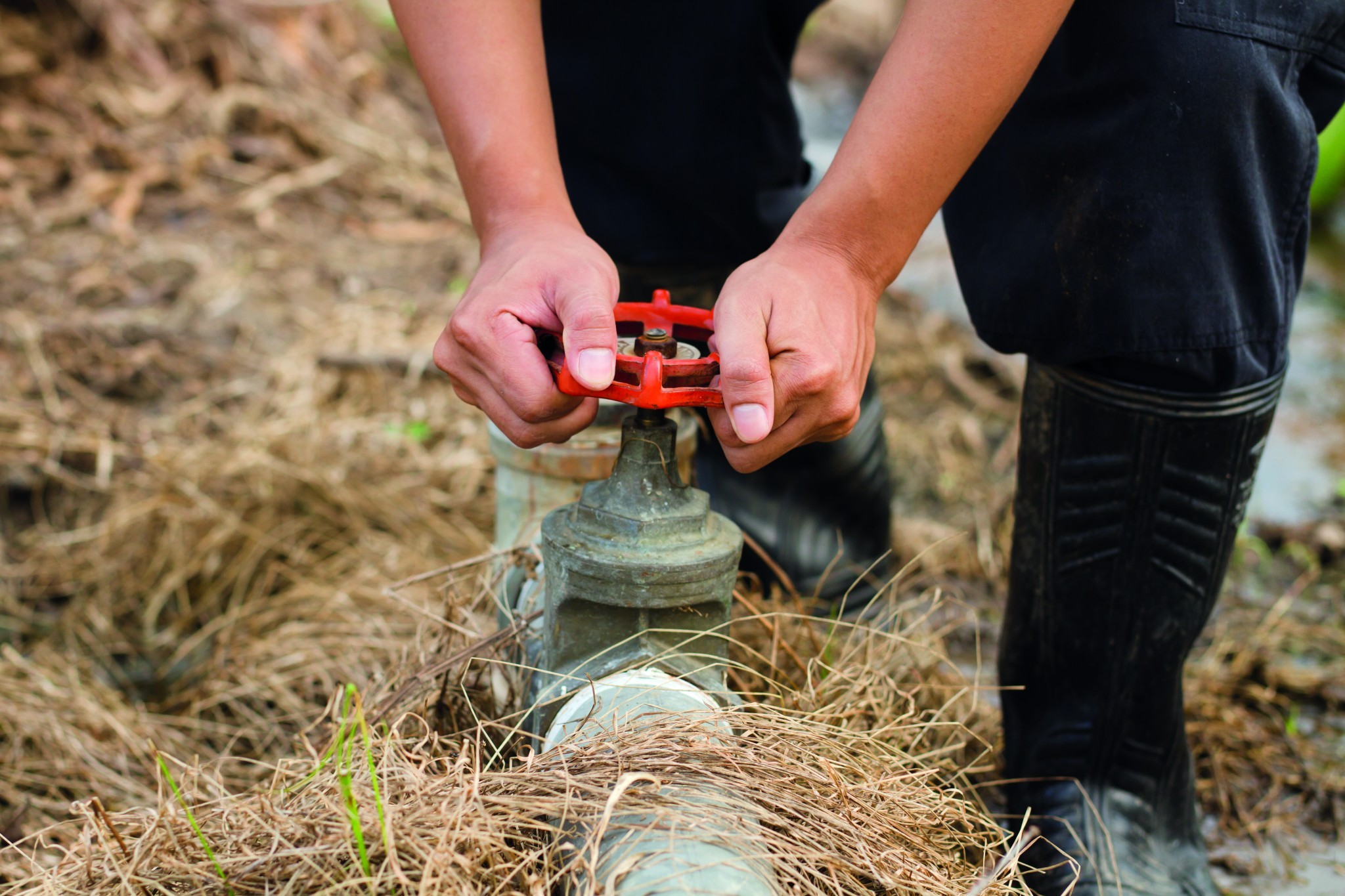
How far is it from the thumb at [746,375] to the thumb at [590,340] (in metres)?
0.09

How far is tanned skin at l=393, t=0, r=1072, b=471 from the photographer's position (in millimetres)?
894

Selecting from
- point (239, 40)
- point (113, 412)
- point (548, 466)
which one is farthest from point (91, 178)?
point (548, 466)

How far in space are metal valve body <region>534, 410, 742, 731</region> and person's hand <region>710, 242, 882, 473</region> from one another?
0.09m

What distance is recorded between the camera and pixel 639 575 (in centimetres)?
96

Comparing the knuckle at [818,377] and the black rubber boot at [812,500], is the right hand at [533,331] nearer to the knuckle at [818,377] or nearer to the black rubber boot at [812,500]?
the knuckle at [818,377]

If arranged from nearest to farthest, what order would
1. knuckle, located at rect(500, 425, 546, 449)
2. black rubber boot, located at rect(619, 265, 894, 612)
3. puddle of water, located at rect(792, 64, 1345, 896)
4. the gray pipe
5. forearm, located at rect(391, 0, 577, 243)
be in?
the gray pipe, knuckle, located at rect(500, 425, 546, 449), forearm, located at rect(391, 0, 577, 243), puddle of water, located at rect(792, 64, 1345, 896), black rubber boot, located at rect(619, 265, 894, 612)

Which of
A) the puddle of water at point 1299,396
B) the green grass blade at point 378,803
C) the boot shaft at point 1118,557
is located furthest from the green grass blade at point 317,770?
the puddle of water at point 1299,396

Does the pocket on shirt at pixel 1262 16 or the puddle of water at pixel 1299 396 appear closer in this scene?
the pocket on shirt at pixel 1262 16

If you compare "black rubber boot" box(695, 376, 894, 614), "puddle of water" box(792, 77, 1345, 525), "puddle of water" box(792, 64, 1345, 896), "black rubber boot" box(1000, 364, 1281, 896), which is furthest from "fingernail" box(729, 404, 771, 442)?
"puddle of water" box(792, 77, 1345, 525)

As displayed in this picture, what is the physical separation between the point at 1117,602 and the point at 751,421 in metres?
0.59

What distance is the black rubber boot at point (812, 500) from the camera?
5.46 feet

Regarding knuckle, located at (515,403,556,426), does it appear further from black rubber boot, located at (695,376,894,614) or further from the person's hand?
black rubber boot, located at (695,376,894,614)

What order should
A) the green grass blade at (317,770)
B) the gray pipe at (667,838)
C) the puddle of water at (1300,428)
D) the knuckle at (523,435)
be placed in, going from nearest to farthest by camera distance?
the gray pipe at (667,838)
the green grass blade at (317,770)
the knuckle at (523,435)
the puddle of water at (1300,428)

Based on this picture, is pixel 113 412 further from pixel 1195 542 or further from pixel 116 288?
pixel 1195 542
